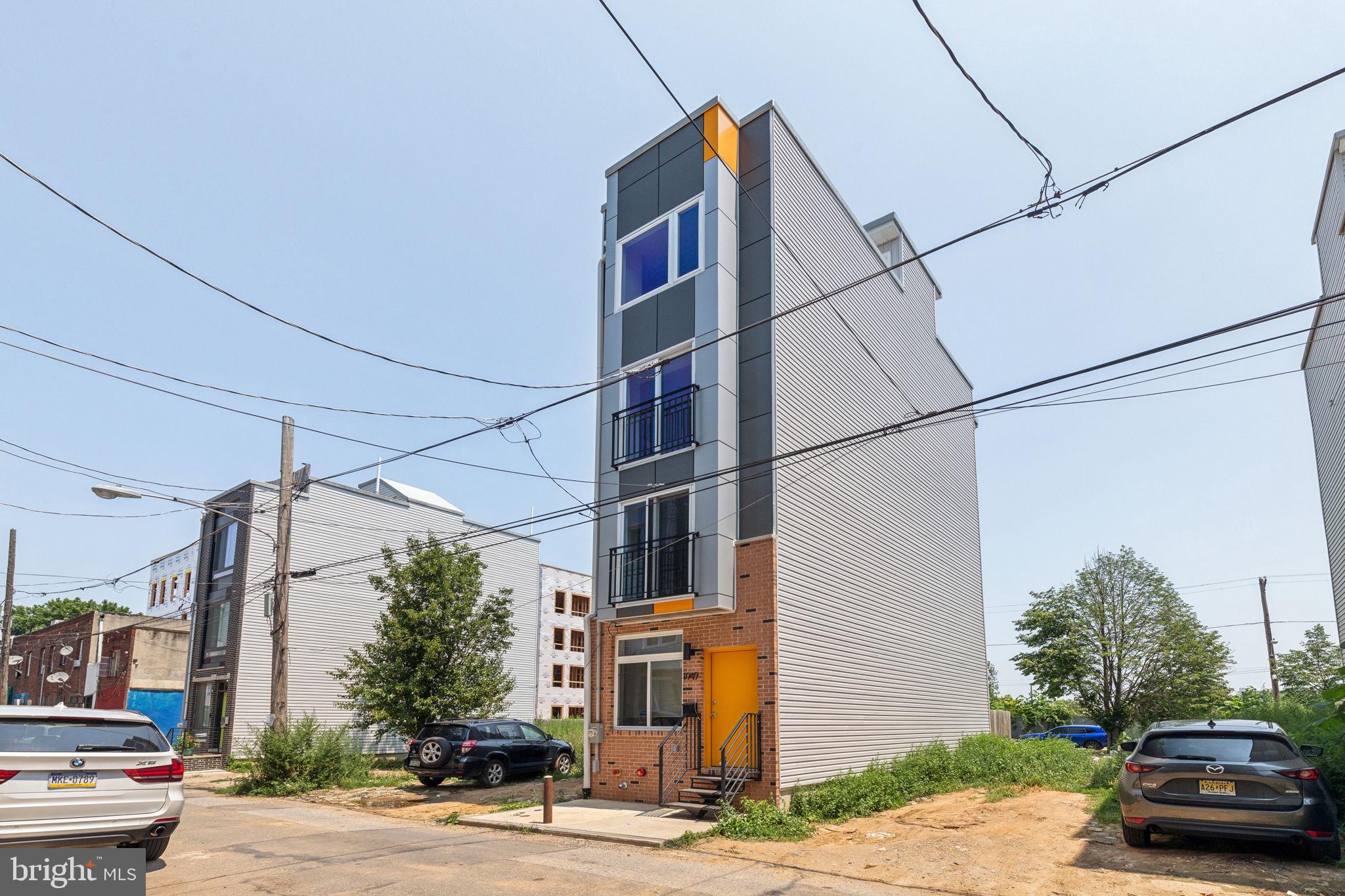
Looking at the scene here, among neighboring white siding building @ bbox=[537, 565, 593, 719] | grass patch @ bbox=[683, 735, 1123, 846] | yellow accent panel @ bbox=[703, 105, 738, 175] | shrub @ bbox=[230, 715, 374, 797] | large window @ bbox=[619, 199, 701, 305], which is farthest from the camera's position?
neighboring white siding building @ bbox=[537, 565, 593, 719]

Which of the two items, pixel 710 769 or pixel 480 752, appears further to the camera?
pixel 480 752

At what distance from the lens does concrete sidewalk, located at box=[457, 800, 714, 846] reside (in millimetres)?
12031

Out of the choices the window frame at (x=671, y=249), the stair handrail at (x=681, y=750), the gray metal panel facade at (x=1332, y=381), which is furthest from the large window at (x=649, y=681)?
the gray metal panel facade at (x=1332, y=381)

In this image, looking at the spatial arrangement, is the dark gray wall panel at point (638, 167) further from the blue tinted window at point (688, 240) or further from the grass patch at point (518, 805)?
the grass patch at point (518, 805)

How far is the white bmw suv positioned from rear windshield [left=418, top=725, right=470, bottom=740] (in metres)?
10.3

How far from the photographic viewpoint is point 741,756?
1430 cm

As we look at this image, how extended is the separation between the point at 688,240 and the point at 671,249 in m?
0.45

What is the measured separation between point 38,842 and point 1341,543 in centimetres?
2536

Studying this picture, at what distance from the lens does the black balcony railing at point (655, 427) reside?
16.1 metres

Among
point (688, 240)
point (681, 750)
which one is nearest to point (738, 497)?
point (681, 750)

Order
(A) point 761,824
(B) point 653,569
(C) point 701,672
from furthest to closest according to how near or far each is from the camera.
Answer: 1. (B) point 653,569
2. (C) point 701,672
3. (A) point 761,824

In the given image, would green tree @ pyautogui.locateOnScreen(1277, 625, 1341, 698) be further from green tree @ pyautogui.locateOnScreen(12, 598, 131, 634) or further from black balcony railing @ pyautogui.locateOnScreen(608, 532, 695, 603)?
green tree @ pyautogui.locateOnScreen(12, 598, 131, 634)

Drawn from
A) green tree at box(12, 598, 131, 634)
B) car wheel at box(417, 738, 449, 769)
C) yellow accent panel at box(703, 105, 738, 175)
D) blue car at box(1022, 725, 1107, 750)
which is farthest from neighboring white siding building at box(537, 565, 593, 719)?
green tree at box(12, 598, 131, 634)

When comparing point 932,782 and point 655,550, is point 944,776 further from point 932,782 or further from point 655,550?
point 655,550
